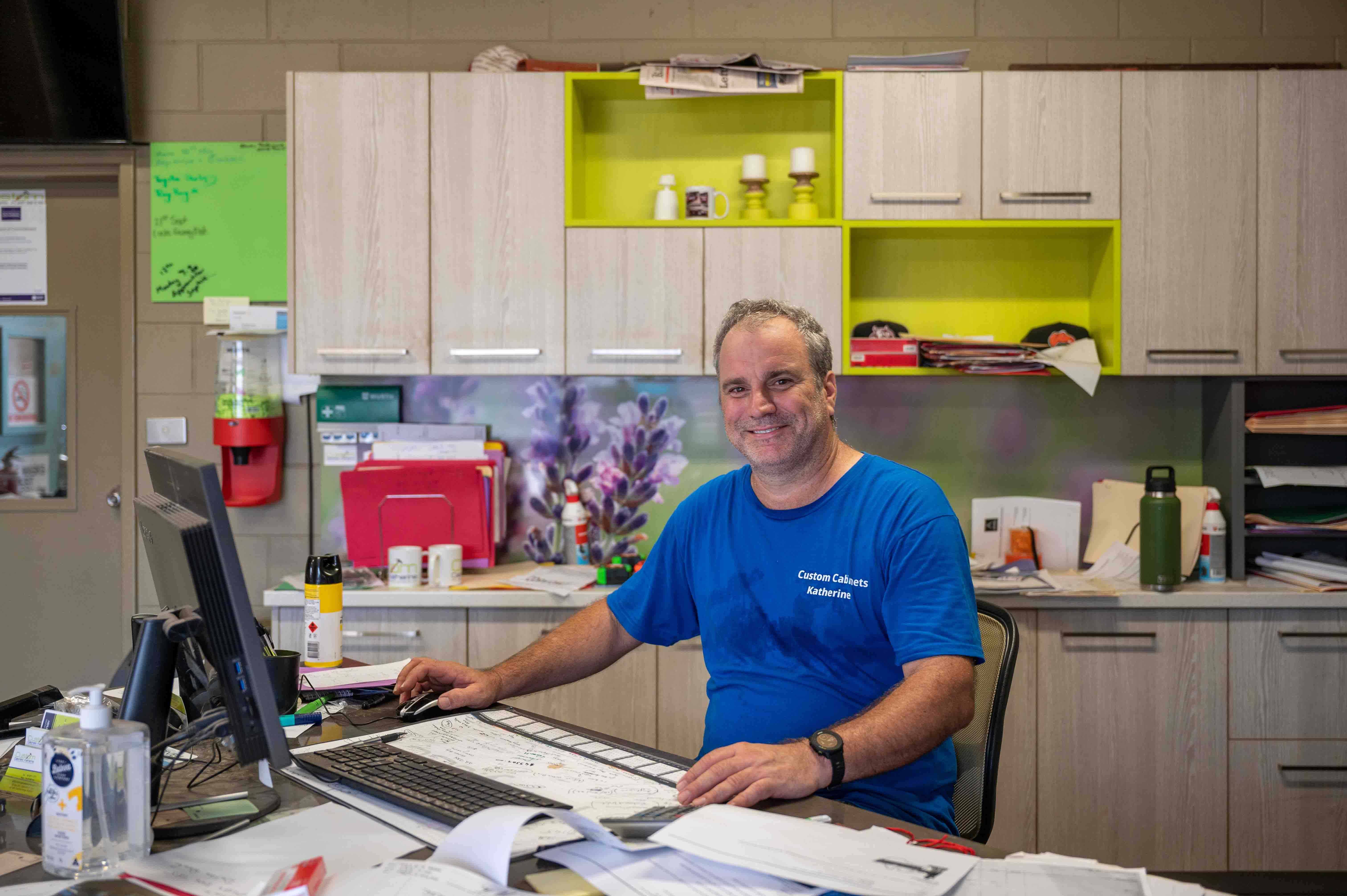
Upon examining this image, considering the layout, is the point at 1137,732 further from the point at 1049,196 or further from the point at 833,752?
the point at 833,752

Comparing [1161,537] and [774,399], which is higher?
[774,399]

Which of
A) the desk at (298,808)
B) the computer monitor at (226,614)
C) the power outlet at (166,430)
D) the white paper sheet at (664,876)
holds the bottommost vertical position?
the desk at (298,808)

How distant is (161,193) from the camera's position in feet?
10.3

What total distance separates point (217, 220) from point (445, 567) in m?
1.34

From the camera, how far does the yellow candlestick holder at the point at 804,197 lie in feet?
9.54

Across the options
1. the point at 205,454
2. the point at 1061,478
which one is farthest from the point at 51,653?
the point at 1061,478

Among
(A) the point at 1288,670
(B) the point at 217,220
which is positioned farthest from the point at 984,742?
(B) the point at 217,220

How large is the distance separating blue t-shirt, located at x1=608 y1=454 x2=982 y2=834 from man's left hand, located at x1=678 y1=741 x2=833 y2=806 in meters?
0.22

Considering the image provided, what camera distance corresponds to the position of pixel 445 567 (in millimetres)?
2766

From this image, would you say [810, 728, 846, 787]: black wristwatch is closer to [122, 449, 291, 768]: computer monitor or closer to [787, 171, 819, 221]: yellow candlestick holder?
[122, 449, 291, 768]: computer monitor

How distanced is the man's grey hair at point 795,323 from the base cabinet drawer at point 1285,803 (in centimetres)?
178

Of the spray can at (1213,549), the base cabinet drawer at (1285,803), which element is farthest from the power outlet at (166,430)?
the base cabinet drawer at (1285,803)

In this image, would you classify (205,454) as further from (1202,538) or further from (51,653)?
(1202,538)

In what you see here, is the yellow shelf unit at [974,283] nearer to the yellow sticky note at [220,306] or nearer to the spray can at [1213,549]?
the spray can at [1213,549]
